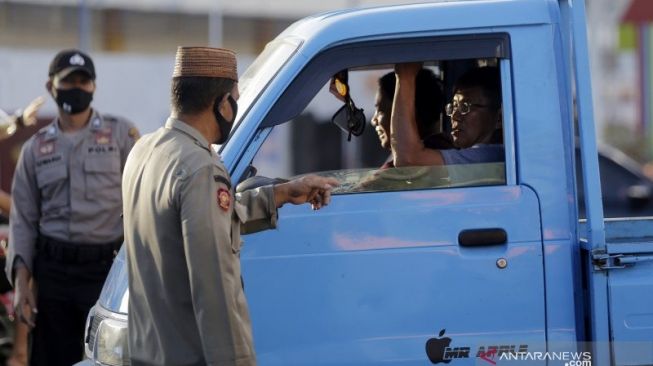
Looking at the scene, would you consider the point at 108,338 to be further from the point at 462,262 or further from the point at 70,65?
the point at 70,65

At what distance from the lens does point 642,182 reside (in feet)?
34.2

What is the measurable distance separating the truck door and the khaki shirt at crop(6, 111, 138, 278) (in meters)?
1.82

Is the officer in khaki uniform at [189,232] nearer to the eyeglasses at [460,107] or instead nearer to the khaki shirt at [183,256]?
the khaki shirt at [183,256]

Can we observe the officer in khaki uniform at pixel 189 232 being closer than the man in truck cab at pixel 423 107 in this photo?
Yes

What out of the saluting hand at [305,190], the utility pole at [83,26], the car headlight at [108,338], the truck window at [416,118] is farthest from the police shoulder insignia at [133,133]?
the utility pole at [83,26]

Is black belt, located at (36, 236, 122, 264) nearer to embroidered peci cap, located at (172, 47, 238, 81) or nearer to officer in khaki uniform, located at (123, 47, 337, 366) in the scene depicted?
officer in khaki uniform, located at (123, 47, 337, 366)

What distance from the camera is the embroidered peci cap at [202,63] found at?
10.3ft

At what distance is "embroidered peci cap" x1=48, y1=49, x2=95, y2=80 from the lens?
5.36 metres

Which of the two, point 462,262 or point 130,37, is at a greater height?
point 130,37

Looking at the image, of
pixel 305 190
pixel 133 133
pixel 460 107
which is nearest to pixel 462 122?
pixel 460 107

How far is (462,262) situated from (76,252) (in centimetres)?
235

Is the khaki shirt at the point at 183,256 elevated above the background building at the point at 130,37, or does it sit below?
below

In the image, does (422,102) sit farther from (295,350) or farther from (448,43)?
(295,350)

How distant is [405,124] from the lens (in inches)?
160
